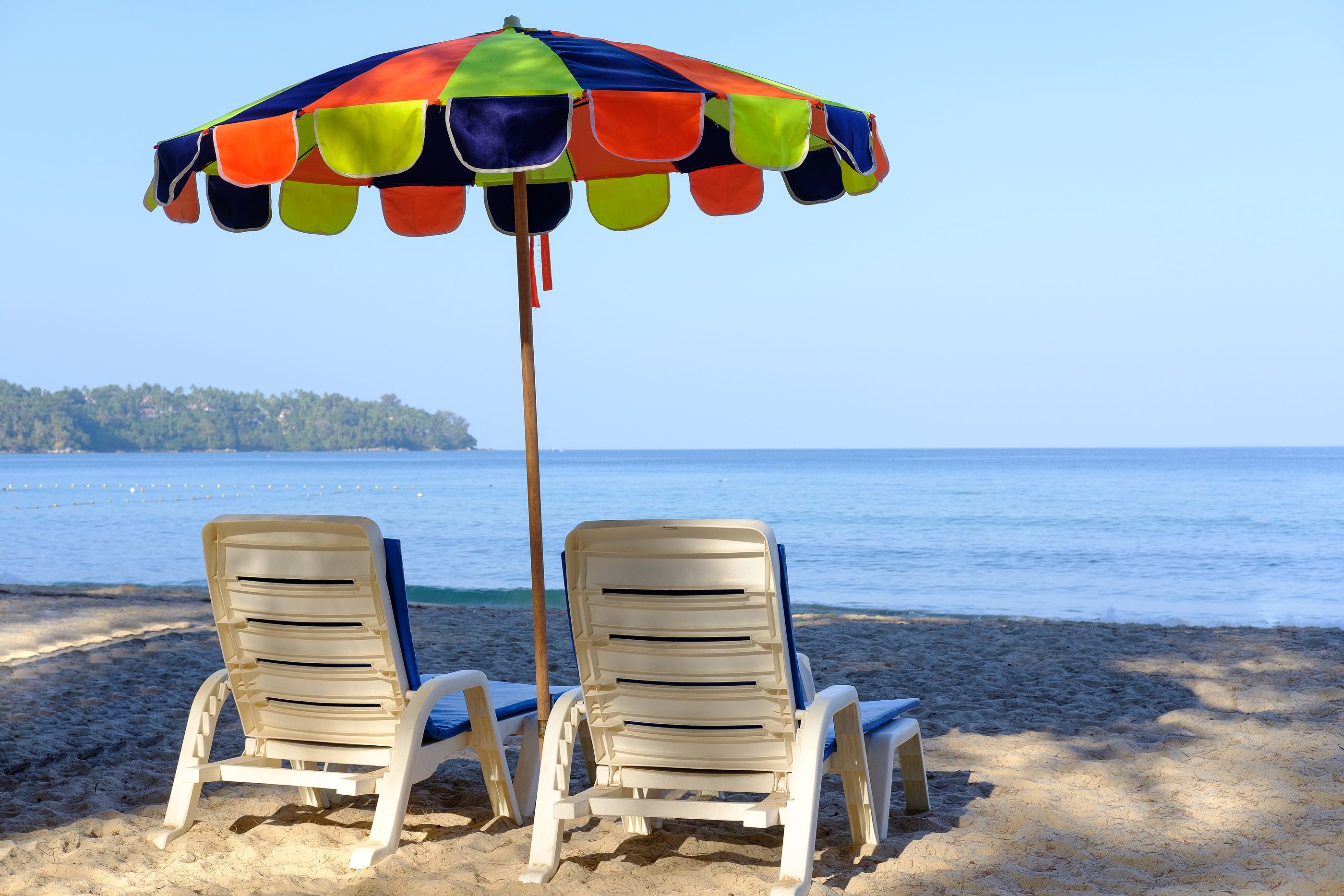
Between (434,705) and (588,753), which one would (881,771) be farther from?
(434,705)

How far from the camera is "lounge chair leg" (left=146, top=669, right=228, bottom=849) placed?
10.5 feet

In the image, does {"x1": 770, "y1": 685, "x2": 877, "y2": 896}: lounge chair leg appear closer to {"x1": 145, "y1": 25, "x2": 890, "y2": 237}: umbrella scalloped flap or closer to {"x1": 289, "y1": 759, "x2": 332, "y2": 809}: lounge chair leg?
{"x1": 145, "y1": 25, "x2": 890, "y2": 237}: umbrella scalloped flap

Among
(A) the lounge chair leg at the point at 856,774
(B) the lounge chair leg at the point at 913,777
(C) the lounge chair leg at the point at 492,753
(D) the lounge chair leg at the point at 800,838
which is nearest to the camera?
(D) the lounge chair leg at the point at 800,838

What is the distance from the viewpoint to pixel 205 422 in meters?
113

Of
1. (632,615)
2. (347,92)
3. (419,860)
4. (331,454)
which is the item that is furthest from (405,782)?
(331,454)

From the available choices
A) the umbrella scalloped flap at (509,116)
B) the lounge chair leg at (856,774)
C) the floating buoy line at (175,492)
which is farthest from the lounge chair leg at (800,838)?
the floating buoy line at (175,492)

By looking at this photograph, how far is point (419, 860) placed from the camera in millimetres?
2998

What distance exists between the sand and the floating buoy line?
33364 millimetres

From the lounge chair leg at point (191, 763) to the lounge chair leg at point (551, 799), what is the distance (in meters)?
1.06

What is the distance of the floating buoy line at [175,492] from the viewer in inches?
1484

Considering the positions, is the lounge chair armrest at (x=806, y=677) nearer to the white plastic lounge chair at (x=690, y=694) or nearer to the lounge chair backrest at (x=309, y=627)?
the white plastic lounge chair at (x=690, y=694)

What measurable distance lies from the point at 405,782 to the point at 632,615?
813 millimetres

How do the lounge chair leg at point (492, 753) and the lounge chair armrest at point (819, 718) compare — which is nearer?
the lounge chair armrest at point (819, 718)

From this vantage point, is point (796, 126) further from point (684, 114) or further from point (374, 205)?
point (374, 205)
